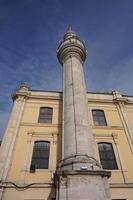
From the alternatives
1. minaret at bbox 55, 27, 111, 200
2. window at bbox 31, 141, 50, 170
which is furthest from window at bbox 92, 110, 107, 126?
window at bbox 31, 141, 50, 170

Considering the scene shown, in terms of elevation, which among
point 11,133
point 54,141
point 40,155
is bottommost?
point 40,155

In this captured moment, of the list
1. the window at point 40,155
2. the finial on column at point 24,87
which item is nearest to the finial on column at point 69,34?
the finial on column at point 24,87

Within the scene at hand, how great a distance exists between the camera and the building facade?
9958 millimetres

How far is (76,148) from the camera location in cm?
1171

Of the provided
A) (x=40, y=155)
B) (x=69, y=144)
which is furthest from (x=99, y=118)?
(x=69, y=144)

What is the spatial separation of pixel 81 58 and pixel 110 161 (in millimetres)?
9591

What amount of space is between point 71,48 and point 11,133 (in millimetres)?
9126

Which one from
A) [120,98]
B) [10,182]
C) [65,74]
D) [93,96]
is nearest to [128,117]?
[120,98]

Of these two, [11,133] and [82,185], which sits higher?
[11,133]

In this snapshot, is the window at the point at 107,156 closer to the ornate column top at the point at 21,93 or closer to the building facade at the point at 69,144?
the building facade at the point at 69,144

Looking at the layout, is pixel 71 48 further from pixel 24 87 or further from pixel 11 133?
pixel 11 133

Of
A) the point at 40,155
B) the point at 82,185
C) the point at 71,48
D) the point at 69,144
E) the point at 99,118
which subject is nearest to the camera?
the point at 82,185

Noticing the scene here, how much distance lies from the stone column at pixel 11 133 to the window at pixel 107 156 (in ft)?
19.6

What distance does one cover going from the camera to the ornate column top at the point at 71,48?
19.0 metres
